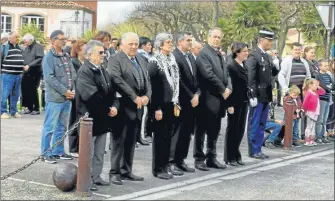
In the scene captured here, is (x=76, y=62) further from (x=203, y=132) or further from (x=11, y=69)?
(x=11, y=69)

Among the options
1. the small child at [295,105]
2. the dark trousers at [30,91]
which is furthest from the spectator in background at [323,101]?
the dark trousers at [30,91]

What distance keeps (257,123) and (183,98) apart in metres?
2.15

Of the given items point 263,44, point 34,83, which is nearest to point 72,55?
point 263,44

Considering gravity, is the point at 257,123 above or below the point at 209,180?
above

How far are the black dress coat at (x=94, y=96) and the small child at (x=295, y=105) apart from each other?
5.12m

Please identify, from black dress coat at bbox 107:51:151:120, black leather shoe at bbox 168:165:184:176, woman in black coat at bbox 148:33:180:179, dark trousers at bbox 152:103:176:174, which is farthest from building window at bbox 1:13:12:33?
black dress coat at bbox 107:51:151:120

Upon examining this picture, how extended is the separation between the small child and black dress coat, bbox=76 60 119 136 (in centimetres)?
512

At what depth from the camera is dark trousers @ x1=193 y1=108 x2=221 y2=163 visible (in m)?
10.2

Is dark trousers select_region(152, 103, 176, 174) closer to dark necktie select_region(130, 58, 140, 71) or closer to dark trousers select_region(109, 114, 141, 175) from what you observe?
dark trousers select_region(109, 114, 141, 175)

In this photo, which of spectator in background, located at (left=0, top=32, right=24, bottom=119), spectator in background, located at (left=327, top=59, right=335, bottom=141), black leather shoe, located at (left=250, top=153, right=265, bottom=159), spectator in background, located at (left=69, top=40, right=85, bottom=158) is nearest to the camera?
spectator in background, located at (left=69, top=40, right=85, bottom=158)

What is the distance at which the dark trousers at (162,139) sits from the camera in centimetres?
923

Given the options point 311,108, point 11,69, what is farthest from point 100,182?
point 11,69

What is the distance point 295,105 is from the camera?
1288 centimetres

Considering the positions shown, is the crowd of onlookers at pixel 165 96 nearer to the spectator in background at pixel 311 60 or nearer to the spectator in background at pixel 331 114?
the spectator in background at pixel 311 60
